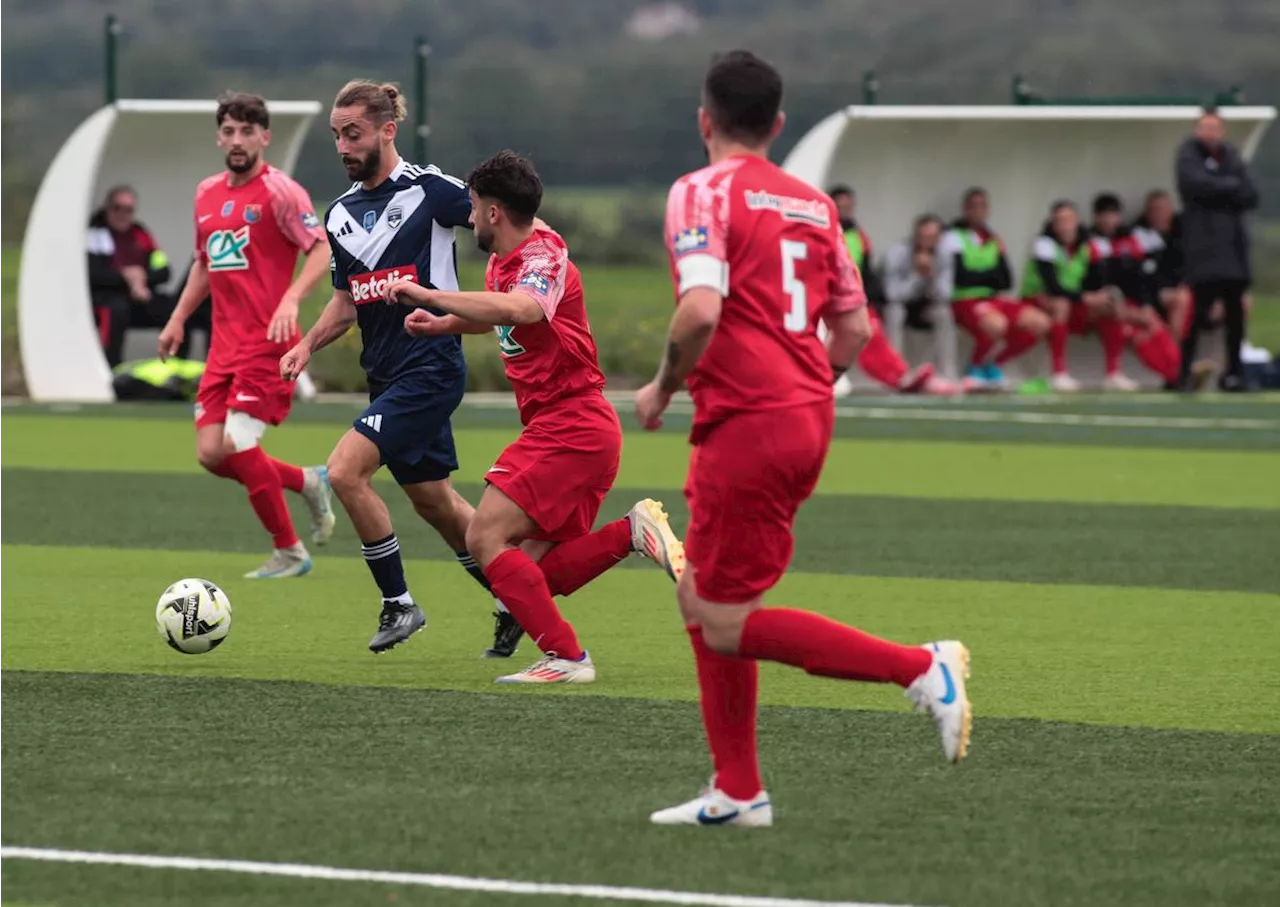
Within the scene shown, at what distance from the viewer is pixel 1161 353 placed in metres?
25.8

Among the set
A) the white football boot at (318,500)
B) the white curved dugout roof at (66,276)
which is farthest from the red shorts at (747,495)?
the white curved dugout roof at (66,276)

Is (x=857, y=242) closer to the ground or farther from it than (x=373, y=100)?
closer to the ground

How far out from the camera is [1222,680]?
873 centimetres

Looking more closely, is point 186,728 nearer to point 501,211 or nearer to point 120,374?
point 501,211

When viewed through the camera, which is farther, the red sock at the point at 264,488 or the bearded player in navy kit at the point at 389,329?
the red sock at the point at 264,488

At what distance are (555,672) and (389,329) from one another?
62.0 inches

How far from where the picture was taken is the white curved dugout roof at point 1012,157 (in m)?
25.9

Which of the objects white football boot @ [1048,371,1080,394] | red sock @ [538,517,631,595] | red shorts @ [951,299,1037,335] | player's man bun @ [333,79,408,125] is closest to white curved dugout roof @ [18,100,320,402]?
red shorts @ [951,299,1037,335]

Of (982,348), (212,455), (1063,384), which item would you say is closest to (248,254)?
(212,455)

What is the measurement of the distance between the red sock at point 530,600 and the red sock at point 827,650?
7.06ft

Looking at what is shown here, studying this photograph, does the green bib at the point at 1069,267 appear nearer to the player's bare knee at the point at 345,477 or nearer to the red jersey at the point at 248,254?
the red jersey at the point at 248,254

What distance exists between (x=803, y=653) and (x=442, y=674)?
2689 mm

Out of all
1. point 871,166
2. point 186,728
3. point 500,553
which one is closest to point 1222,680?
point 500,553

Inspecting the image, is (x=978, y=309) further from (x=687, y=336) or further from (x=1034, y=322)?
(x=687, y=336)
